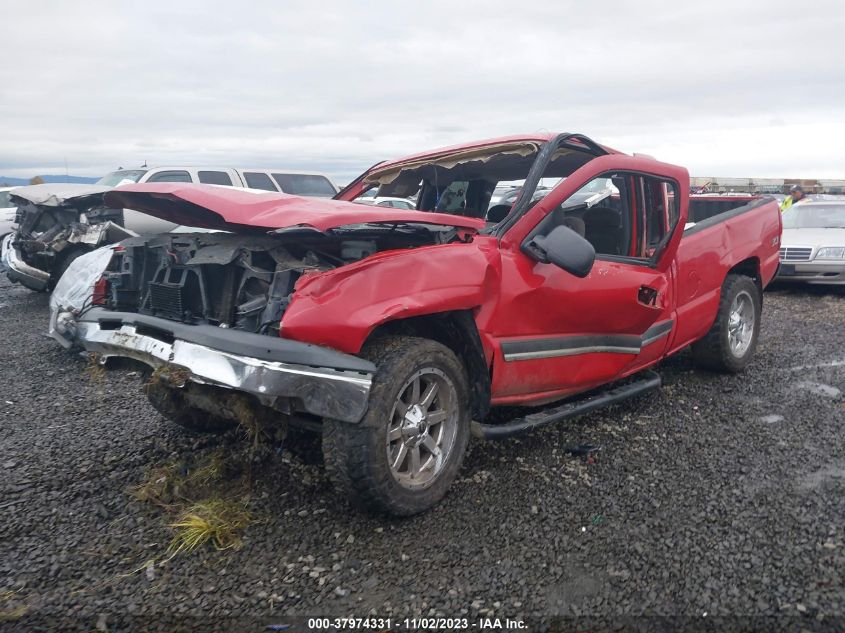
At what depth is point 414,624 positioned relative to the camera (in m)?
2.40

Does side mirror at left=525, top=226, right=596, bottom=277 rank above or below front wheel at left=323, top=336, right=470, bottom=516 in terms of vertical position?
above

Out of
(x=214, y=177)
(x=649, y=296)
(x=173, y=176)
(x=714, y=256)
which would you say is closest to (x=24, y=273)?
(x=173, y=176)

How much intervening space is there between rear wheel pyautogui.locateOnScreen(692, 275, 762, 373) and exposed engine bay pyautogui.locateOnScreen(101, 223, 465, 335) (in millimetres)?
2826

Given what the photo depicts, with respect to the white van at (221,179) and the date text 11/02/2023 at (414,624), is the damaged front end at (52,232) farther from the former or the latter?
the date text 11/02/2023 at (414,624)

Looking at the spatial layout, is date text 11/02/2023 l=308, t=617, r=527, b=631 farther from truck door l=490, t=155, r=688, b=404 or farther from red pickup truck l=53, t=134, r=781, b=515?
truck door l=490, t=155, r=688, b=404

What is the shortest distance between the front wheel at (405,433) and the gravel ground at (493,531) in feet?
0.61

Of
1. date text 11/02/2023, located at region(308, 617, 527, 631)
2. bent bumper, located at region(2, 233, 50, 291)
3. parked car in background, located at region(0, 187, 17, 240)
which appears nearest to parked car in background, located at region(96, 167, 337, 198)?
bent bumper, located at region(2, 233, 50, 291)

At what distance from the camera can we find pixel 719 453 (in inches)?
151

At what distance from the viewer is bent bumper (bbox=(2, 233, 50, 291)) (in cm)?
918

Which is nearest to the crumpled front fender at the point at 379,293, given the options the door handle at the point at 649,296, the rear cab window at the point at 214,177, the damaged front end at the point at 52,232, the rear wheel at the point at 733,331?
the door handle at the point at 649,296

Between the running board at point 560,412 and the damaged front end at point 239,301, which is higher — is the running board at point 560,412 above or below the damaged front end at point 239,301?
below

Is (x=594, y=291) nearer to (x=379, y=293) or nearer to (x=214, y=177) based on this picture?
(x=379, y=293)

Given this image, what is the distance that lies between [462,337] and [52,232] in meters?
8.29

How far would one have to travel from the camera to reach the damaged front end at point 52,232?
30.0 ft
